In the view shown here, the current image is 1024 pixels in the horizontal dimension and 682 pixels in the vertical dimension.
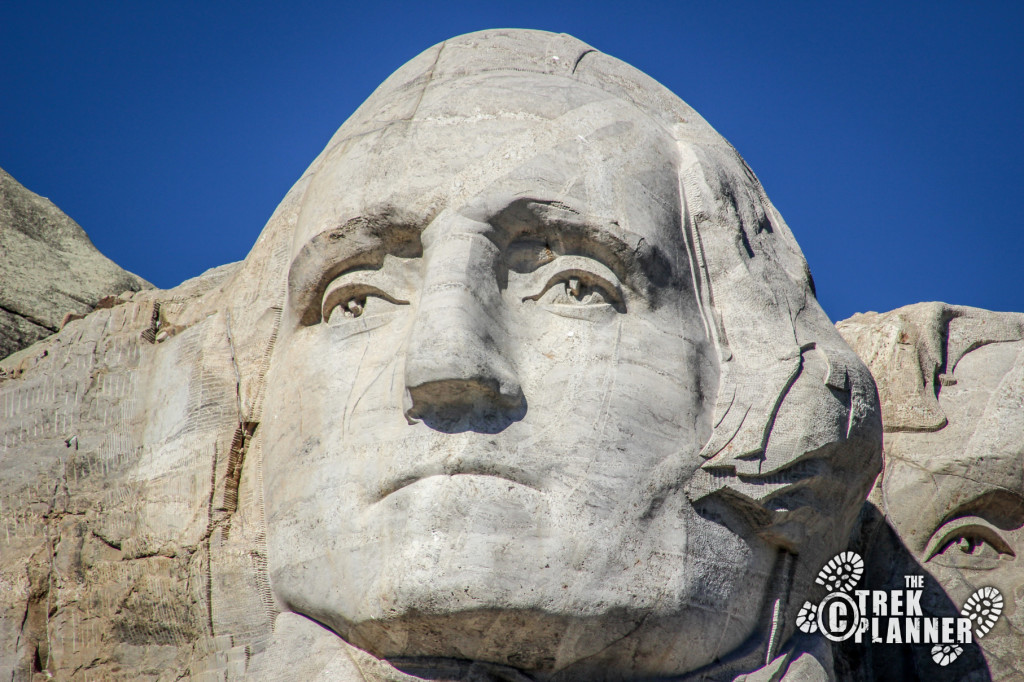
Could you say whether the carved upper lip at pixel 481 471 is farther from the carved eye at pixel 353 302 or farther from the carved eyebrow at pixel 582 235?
the carved eyebrow at pixel 582 235

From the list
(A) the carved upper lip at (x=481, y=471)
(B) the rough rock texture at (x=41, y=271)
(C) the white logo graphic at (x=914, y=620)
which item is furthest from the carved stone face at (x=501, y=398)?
(B) the rough rock texture at (x=41, y=271)

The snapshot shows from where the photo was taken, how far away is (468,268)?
4.17 metres

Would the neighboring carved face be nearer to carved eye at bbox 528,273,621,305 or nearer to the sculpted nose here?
carved eye at bbox 528,273,621,305

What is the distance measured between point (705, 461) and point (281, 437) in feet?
5.06

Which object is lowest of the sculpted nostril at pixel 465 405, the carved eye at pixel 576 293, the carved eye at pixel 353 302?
the sculpted nostril at pixel 465 405

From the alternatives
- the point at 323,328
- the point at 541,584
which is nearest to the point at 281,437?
the point at 323,328

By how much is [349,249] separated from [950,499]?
290 centimetres

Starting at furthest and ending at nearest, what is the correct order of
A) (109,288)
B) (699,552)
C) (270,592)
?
(109,288)
(270,592)
(699,552)

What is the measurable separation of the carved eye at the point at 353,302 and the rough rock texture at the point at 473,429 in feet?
0.04

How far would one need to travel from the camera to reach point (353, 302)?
4527 millimetres

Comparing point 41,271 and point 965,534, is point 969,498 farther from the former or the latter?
point 41,271

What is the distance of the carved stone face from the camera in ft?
12.4

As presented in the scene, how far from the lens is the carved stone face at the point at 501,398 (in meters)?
3.78

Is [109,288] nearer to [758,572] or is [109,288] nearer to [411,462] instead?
[411,462]
